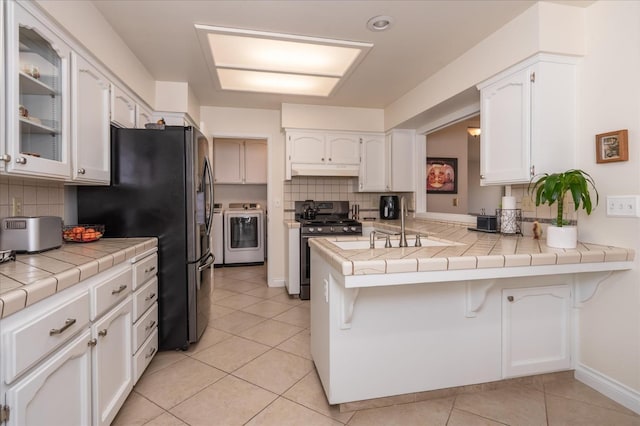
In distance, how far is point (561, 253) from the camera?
1.58 m

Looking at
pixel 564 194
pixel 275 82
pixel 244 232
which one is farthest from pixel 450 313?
pixel 244 232

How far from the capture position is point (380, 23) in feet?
6.92

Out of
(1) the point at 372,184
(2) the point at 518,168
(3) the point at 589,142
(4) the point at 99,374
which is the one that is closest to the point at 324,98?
(1) the point at 372,184

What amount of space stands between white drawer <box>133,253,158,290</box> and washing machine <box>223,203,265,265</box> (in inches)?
127

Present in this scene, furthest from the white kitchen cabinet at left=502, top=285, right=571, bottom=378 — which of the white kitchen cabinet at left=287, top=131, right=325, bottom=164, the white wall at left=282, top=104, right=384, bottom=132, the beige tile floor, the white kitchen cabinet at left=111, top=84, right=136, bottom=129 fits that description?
the white kitchen cabinet at left=111, top=84, right=136, bottom=129

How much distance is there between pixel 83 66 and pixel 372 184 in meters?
3.10

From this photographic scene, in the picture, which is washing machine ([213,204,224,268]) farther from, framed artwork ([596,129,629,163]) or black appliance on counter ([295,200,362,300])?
framed artwork ([596,129,629,163])

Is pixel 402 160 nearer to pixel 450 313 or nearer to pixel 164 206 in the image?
pixel 450 313

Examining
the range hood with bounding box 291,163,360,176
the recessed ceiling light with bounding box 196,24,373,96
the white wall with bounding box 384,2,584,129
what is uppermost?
the recessed ceiling light with bounding box 196,24,373,96

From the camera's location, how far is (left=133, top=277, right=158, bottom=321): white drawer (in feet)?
6.03

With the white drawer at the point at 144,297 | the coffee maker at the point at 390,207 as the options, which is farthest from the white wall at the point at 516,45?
the white drawer at the point at 144,297

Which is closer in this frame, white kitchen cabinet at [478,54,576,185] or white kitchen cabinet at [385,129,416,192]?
white kitchen cabinet at [478,54,576,185]

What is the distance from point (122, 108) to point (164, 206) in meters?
0.88

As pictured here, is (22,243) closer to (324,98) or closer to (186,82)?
(186,82)
